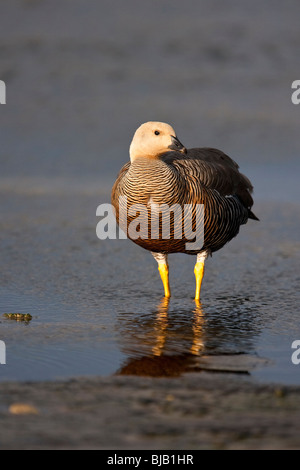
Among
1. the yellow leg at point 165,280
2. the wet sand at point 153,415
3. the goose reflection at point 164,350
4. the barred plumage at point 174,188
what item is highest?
the barred plumage at point 174,188

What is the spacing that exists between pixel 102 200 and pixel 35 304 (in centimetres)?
505

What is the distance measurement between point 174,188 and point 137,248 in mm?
2562

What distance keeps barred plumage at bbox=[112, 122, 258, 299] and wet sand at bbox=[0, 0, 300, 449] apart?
509 millimetres

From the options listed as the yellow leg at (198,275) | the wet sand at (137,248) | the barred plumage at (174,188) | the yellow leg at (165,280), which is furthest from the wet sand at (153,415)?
the yellow leg at (165,280)

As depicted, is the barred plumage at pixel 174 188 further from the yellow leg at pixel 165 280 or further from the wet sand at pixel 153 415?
the wet sand at pixel 153 415

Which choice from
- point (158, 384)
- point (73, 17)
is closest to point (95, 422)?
point (158, 384)

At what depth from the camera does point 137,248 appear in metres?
9.41

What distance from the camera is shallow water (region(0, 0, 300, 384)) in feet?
19.0

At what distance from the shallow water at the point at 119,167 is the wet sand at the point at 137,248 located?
0.03 m

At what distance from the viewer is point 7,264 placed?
8.34 metres

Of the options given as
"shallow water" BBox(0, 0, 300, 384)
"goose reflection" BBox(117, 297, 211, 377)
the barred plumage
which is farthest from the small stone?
the barred plumage

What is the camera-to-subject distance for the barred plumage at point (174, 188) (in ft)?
22.7

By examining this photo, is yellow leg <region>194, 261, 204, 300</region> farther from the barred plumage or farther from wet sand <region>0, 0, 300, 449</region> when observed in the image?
wet sand <region>0, 0, 300, 449</region>

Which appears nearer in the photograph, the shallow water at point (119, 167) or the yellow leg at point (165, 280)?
the shallow water at point (119, 167)
